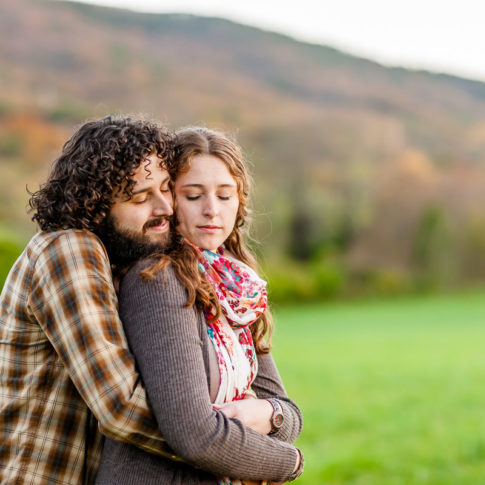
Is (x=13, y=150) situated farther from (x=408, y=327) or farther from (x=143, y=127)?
(x=143, y=127)

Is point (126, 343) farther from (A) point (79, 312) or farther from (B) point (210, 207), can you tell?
(B) point (210, 207)

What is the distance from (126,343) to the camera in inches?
78.5

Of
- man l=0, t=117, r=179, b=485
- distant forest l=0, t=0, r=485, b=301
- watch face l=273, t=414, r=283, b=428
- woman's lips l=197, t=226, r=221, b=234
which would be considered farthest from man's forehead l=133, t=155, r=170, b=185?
watch face l=273, t=414, r=283, b=428

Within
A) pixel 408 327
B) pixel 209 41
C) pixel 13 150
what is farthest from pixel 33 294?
pixel 209 41

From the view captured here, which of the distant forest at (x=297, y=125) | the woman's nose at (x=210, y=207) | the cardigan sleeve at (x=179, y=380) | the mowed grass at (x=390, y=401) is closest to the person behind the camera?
the cardigan sleeve at (x=179, y=380)

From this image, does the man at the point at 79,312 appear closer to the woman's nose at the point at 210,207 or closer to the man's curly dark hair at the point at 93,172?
the man's curly dark hair at the point at 93,172

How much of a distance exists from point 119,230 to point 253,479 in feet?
2.99

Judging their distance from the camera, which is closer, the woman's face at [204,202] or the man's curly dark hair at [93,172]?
the man's curly dark hair at [93,172]

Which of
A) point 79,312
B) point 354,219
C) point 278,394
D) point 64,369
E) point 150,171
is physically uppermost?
point 150,171

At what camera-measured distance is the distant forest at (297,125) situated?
45.6 metres

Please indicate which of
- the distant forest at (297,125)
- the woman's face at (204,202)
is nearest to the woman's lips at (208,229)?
the woman's face at (204,202)

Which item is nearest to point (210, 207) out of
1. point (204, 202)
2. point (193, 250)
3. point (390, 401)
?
point (204, 202)

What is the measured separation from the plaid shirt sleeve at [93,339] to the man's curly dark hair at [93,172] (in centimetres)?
17

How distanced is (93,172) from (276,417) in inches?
40.2
